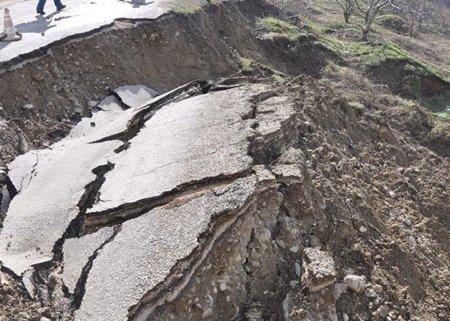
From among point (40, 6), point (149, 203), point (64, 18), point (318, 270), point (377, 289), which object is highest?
point (40, 6)

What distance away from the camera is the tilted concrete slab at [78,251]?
3.99 metres

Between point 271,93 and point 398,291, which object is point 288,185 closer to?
point 398,291

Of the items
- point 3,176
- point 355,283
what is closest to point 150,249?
point 355,283

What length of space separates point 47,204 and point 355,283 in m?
3.10

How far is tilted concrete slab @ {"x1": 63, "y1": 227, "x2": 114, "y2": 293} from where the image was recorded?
3.99 m

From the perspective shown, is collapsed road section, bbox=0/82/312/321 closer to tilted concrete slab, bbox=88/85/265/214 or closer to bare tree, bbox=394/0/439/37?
tilted concrete slab, bbox=88/85/265/214

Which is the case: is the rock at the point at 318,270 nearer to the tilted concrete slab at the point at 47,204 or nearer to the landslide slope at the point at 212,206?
the landslide slope at the point at 212,206

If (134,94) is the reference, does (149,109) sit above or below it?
above

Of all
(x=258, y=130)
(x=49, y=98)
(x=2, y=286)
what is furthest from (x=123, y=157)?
(x=49, y=98)

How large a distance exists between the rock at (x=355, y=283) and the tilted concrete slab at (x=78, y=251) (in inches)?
79.4

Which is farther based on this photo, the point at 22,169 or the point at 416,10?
the point at 416,10

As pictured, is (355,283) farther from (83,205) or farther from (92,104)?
(92,104)

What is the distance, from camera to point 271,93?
6.34 m

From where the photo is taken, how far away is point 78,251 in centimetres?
423
